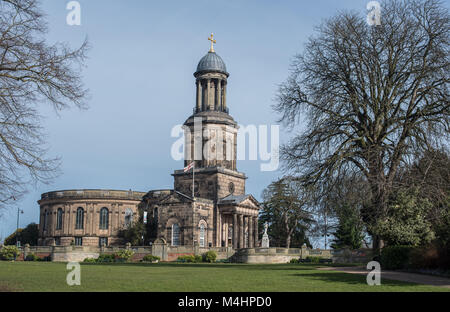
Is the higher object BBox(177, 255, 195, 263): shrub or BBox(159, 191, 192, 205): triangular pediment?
BBox(159, 191, 192, 205): triangular pediment

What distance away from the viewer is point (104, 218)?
83.8 m

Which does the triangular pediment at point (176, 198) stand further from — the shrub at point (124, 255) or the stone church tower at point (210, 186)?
the shrub at point (124, 255)

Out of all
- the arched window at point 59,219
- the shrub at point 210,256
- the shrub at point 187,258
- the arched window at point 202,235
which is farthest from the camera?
the arched window at point 59,219

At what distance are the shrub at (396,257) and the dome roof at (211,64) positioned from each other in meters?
51.9

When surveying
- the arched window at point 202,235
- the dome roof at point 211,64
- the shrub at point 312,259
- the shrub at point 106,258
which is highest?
the dome roof at point 211,64

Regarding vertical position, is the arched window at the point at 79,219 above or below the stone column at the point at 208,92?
below

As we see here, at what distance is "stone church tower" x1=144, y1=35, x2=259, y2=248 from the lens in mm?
68500

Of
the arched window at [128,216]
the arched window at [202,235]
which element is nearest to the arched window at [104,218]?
the arched window at [128,216]

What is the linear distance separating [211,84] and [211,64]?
9.37ft

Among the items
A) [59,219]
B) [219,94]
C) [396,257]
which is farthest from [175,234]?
[396,257]

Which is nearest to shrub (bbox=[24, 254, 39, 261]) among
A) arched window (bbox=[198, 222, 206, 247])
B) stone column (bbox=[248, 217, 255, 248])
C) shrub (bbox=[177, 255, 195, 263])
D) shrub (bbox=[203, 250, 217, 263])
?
shrub (bbox=[177, 255, 195, 263])

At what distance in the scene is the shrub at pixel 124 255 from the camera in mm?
54656

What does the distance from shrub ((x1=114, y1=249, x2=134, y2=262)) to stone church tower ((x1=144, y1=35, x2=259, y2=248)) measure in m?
12.8

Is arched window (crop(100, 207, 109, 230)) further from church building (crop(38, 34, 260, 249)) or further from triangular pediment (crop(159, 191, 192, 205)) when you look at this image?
triangular pediment (crop(159, 191, 192, 205))
